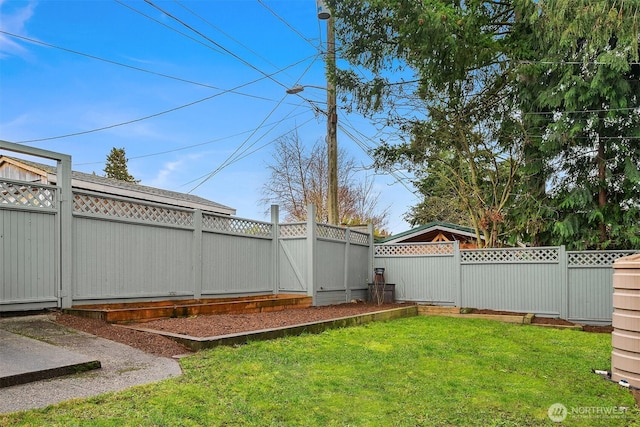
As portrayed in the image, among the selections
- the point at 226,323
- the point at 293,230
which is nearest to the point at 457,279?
the point at 293,230

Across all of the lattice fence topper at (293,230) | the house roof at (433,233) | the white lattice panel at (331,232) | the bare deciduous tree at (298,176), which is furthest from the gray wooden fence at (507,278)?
the bare deciduous tree at (298,176)

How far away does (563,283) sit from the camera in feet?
31.1

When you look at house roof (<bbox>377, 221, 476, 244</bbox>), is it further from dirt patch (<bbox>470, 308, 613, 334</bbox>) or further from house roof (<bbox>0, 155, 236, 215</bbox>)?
house roof (<bbox>0, 155, 236, 215</bbox>)


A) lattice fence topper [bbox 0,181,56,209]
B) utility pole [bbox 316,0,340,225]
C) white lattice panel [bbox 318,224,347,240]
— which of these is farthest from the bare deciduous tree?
lattice fence topper [bbox 0,181,56,209]

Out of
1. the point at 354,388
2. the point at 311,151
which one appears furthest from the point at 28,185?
the point at 311,151

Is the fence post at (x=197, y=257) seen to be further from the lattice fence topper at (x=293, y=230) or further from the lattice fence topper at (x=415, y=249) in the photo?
the lattice fence topper at (x=415, y=249)

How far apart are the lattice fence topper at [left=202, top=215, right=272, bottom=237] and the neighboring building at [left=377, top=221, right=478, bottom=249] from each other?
503 centimetres

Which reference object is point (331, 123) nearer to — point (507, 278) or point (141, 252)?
point (507, 278)

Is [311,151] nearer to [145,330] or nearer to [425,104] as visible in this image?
[425,104]

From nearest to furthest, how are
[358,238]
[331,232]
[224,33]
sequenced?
1. [331,232]
2. [358,238]
3. [224,33]

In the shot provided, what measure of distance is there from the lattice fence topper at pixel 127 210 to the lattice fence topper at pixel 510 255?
6.53m

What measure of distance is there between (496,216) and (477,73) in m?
3.60

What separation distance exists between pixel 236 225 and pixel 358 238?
3715mm

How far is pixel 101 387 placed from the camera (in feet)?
10.7
